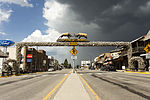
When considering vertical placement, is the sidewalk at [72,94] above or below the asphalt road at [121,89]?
above

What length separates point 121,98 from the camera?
20.0ft

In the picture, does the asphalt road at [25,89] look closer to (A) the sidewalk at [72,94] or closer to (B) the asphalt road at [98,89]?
(B) the asphalt road at [98,89]

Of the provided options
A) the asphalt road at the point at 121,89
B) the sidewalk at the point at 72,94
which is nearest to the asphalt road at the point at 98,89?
the asphalt road at the point at 121,89

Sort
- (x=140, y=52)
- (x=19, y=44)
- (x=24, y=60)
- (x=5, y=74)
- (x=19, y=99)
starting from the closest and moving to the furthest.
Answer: (x=19, y=99) < (x=5, y=74) < (x=19, y=44) < (x=140, y=52) < (x=24, y=60)

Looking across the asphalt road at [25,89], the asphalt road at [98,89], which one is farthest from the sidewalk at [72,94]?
the asphalt road at [25,89]

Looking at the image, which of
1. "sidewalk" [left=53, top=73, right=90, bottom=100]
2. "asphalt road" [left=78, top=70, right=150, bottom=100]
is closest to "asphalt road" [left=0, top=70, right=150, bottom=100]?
"asphalt road" [left=78, top=70, right=150, bottom=100]

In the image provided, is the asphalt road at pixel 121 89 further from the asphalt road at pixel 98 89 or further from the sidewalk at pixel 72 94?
the sidewalk at pixel 72 94

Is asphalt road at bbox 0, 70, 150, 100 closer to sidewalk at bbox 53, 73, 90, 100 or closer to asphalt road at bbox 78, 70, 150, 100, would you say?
asphalt road at bbox 78, 70, 150, 100

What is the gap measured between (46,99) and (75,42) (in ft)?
100

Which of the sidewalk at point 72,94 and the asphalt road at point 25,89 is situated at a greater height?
the sidewalk at point 72,94

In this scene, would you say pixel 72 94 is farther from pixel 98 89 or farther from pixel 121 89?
pixel 121 89

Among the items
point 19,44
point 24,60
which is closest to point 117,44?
point 19,44

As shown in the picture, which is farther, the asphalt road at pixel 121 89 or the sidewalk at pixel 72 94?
the asphalt road at pixel 121 89

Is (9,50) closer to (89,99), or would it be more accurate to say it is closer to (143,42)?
(143,42)
